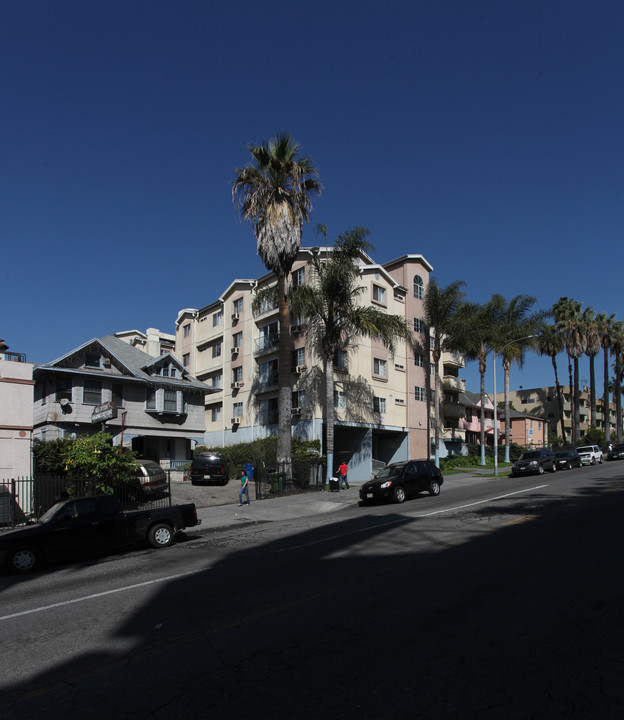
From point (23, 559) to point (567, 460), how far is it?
36150mm

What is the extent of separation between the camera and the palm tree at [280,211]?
28.9 metres

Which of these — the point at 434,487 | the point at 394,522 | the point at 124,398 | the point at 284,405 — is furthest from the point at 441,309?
the point at 394,522

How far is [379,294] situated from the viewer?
137 feet

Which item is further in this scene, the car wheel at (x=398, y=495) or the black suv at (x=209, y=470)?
the black suv at (x=209, y=470)

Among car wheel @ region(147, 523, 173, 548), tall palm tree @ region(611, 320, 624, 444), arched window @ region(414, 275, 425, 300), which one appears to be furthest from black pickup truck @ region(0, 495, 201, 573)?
tall palm tree @ region(611, 320, 624, 444)

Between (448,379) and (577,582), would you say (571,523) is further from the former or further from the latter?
(448,379)

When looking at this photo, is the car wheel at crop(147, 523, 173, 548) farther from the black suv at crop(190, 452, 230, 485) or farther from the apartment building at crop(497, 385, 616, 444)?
the apartment building at crop(497, 385, 616, 444)

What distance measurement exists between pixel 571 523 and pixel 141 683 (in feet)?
36.3

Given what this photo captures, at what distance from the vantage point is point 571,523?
13266mm

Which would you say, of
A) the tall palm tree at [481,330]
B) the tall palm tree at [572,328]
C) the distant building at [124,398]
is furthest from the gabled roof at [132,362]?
the tall palm tree at [572,328]

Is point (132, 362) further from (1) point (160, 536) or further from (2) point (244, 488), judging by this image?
(1) point (160, 536)

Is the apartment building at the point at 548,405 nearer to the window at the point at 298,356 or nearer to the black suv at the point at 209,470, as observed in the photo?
the window at the point at 298,356

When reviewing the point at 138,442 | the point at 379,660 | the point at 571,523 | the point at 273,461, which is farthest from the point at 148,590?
the point at 138,442

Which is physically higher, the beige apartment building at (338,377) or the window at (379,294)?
the window at (379,294)
